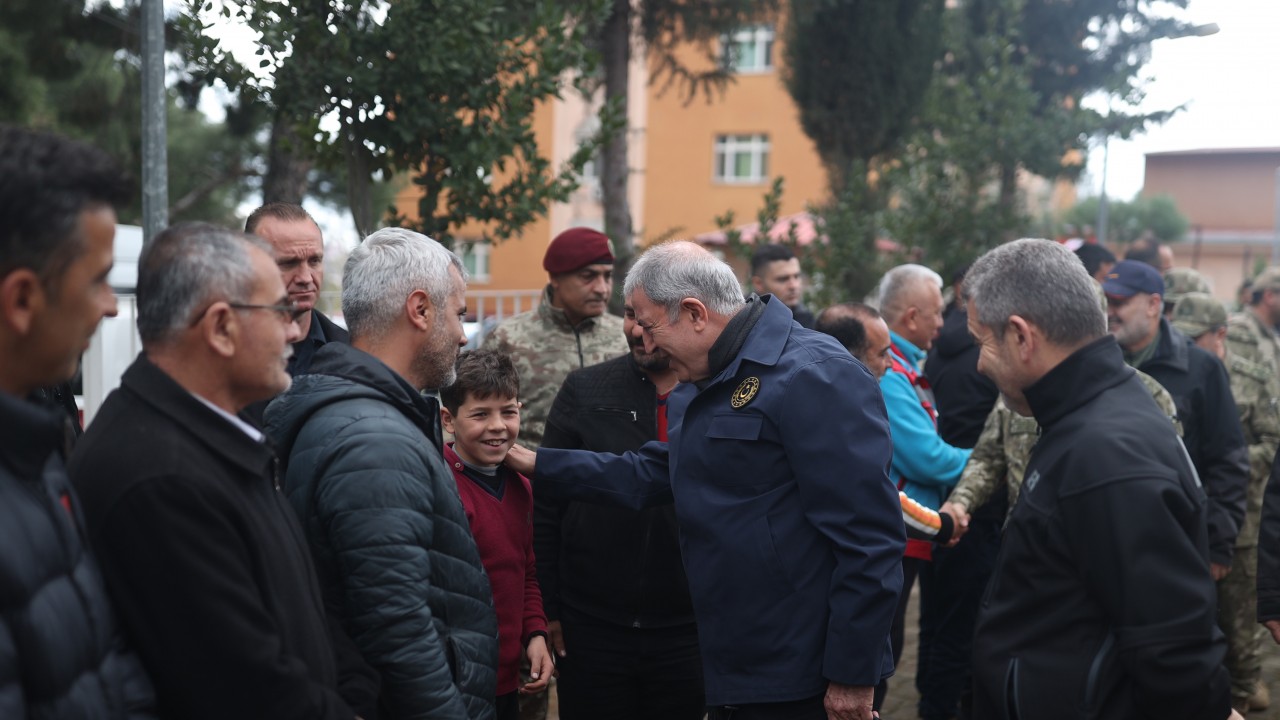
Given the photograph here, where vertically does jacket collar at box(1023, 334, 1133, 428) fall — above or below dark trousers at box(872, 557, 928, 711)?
above

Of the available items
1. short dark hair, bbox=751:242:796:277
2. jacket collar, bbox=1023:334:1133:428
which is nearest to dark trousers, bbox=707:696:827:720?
jacket collar, bbox=1023:334:1133:428

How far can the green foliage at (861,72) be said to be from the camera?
45.2 feet

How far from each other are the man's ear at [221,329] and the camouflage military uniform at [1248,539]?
5230mm

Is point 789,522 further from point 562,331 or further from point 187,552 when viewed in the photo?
point 562,331

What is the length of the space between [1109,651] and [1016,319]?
0.81 m

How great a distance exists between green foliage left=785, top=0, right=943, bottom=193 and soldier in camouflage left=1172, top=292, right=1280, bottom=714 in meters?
7.17

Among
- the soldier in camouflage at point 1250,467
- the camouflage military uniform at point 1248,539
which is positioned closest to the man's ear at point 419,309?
the camouflage military uniform at point 1248,539

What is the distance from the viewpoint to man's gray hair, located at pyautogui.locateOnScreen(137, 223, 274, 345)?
2.14 metres

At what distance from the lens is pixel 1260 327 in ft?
23.1

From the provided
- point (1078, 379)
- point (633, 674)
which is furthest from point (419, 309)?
point (633, 674)

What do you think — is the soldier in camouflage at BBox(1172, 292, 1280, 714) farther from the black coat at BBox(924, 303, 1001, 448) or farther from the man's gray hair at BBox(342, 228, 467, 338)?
the man's gray hair at BBox(342, 228, 467, 338)

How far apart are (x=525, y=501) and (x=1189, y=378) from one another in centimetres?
337

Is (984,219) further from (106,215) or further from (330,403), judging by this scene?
(106,215)

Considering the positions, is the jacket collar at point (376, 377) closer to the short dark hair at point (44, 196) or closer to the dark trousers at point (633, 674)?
the short dark hair at point (44, 196)
